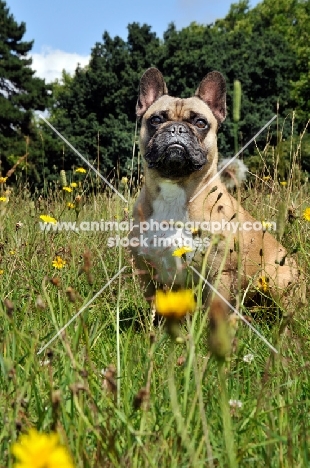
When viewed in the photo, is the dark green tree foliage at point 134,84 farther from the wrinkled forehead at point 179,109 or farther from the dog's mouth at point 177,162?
the dog's mouth at point 177,162

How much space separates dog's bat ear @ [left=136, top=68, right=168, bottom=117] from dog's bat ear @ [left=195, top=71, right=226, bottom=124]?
293 mm

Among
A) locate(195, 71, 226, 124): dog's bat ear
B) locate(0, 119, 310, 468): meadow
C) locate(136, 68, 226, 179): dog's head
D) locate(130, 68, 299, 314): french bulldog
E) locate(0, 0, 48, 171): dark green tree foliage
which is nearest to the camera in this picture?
locate(0, 119, 310, 468): meadow

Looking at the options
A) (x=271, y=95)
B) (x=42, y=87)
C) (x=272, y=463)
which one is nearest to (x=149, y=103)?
(x=272, y=463)

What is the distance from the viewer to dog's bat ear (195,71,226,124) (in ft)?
13.4

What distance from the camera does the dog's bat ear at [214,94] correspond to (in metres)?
4.09

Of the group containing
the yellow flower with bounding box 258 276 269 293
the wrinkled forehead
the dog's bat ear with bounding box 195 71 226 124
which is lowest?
the yellow flower with bounding box 258 276 269 293

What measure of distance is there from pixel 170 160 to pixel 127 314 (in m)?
1.01

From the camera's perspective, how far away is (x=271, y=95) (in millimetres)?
26703

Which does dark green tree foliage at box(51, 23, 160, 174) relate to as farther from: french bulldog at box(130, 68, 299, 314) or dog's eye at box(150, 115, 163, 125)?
french bulldog at box(130, 68, 299, 314)

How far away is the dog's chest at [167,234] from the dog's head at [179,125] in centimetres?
15

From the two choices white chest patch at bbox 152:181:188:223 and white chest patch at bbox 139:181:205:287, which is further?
white chest patch at bbox 152:181:188:223

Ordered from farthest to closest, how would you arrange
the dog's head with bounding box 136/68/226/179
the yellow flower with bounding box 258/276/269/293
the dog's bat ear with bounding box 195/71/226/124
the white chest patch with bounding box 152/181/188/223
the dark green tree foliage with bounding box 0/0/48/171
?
the dark green tree foliage with bounding box 0/0/48/171
the dog's bat ear with bounding box 195/71/226/124
the dog's head with bounding box 136/68/226/179
the white chest patch with bounding box 152/181/188/223
the yellow flower with bounding box 258/276/269/293

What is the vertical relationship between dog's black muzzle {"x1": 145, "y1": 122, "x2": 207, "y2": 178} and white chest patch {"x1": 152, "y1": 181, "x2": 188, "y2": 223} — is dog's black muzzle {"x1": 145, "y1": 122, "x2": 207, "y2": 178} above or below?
above

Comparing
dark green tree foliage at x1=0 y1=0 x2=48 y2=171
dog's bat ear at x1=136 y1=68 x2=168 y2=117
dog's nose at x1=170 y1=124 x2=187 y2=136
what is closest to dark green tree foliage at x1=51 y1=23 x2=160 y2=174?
dark green tree foliage at x1=0 y1=0 x2=48 y2=171
